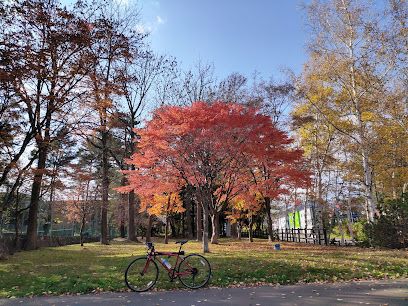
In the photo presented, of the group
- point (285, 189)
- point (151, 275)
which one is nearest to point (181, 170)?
point (285, 189)

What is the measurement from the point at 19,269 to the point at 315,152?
1942 centimetres

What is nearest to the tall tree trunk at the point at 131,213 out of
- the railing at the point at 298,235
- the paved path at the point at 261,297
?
the railing at the point at 298,235

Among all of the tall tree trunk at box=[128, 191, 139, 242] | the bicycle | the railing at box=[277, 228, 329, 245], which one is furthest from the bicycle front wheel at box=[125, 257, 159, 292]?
the tall tree trunk at box=[128, 191, 139, 242]

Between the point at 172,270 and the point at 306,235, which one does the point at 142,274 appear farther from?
the point at 306,235

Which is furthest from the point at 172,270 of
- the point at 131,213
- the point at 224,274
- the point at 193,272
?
the point at 131,213

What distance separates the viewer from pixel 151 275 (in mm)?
7109

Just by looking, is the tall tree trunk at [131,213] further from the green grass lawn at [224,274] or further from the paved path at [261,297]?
the paved path at [261,297]

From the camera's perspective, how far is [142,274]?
23.4 ft

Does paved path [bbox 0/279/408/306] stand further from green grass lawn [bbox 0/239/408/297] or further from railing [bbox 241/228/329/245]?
railing [bbox 241/228/329/245]

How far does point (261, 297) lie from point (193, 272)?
1.60 m

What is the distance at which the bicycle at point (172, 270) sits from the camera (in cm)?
701

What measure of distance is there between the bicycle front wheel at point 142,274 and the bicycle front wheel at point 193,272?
54 cm

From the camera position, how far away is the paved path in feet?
18.7

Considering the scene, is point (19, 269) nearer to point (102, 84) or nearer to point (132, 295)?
point (132, 295)
